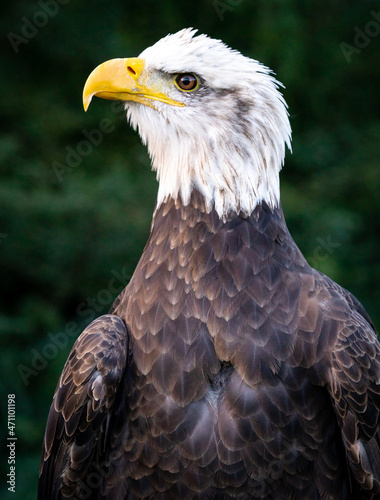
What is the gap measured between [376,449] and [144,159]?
337 centimetres

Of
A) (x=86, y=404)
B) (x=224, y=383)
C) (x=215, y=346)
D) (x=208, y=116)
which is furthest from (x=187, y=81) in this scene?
(x=86, y=404)

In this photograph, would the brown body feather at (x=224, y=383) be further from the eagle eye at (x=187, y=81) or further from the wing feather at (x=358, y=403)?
the eagle eye at (x=187, y=81)

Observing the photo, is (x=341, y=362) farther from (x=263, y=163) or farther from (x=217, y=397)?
(x=263, y=163)

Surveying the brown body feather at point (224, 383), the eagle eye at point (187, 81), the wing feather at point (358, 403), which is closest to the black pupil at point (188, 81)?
the eagle eye at point (187, 81)

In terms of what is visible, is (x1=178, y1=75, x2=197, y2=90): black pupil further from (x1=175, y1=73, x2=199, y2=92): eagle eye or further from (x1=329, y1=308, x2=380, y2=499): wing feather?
(x1=329, y1=308, x2=380, y2=499): wing feather

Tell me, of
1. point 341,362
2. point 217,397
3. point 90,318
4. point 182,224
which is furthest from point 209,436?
point 90,318

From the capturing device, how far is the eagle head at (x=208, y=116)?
286cm

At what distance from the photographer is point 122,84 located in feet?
9.80

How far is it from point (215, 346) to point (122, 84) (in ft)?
3.66

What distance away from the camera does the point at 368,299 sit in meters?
5.64

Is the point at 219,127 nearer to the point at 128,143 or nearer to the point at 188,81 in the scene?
the point at 188,81

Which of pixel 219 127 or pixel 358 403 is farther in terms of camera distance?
pixel 219 127

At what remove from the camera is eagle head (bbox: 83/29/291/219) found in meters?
2.86

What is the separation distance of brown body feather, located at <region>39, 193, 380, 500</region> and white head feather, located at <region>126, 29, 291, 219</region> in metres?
0.09
